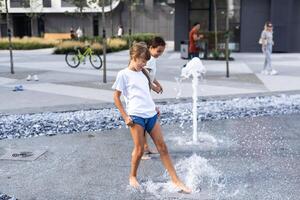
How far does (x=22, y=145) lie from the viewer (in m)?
7.42

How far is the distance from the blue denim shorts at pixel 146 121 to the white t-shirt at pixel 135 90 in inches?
1.6

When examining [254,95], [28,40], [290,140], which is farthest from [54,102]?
[28,40]

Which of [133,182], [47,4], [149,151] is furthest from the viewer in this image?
[47,4]

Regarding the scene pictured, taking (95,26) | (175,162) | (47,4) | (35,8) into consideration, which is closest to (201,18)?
(175,162)

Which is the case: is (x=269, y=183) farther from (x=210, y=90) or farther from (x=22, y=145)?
(x=210, y=90)

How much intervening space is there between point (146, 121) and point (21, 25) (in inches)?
2306

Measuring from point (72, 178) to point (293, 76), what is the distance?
12542 mm

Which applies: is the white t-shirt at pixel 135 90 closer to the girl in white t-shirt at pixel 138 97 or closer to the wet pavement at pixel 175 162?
the girl in white t-shirt at pixel 138 97

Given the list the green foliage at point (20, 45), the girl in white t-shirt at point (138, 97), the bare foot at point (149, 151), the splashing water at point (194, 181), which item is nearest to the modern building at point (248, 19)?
the green foliage at point (20, 45)

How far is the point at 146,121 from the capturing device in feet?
16.8

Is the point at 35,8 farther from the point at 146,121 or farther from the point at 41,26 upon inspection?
the point at 146,121

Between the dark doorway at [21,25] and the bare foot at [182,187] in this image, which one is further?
the dark doorway at [21,25]

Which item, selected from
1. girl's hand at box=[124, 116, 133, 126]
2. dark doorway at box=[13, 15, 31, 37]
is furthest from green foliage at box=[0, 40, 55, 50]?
girl's hand at box=[124, 116, 133, 126]

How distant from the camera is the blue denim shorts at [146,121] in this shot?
5.07 metres
